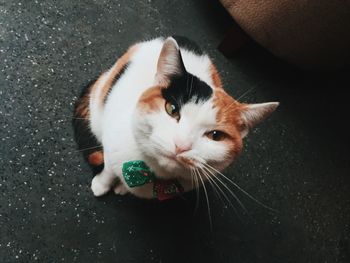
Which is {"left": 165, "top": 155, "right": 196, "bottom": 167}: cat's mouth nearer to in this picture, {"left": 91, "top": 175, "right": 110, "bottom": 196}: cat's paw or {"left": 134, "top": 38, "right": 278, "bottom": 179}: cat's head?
{"left": 134, "top": 38, "right": 278, "bottom": 179}: cat's head

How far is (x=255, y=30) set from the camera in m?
1.34

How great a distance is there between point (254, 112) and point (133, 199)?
52cm

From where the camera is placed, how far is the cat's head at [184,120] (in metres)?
0.77

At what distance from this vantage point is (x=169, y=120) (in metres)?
0.79

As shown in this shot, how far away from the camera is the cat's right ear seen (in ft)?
2.58

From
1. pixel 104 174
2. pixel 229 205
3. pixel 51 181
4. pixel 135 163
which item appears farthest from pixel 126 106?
pixel 229 205

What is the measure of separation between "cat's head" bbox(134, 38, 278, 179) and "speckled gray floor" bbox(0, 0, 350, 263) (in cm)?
41

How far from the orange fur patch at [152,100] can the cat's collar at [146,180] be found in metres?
0.16

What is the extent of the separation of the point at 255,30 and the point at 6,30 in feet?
2.64

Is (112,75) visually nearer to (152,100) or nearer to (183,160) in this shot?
(152,100)

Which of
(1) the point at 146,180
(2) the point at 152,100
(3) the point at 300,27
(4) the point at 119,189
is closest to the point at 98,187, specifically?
(4) the point at 119,189

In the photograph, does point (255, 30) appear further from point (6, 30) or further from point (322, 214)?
point (6, 30)

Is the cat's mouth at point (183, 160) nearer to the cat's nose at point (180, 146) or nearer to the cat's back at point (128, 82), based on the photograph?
the cat's nose at point (180, 146)

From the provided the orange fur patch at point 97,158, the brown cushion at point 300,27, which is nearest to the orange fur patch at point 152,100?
the orange fur patch at point 97,158
